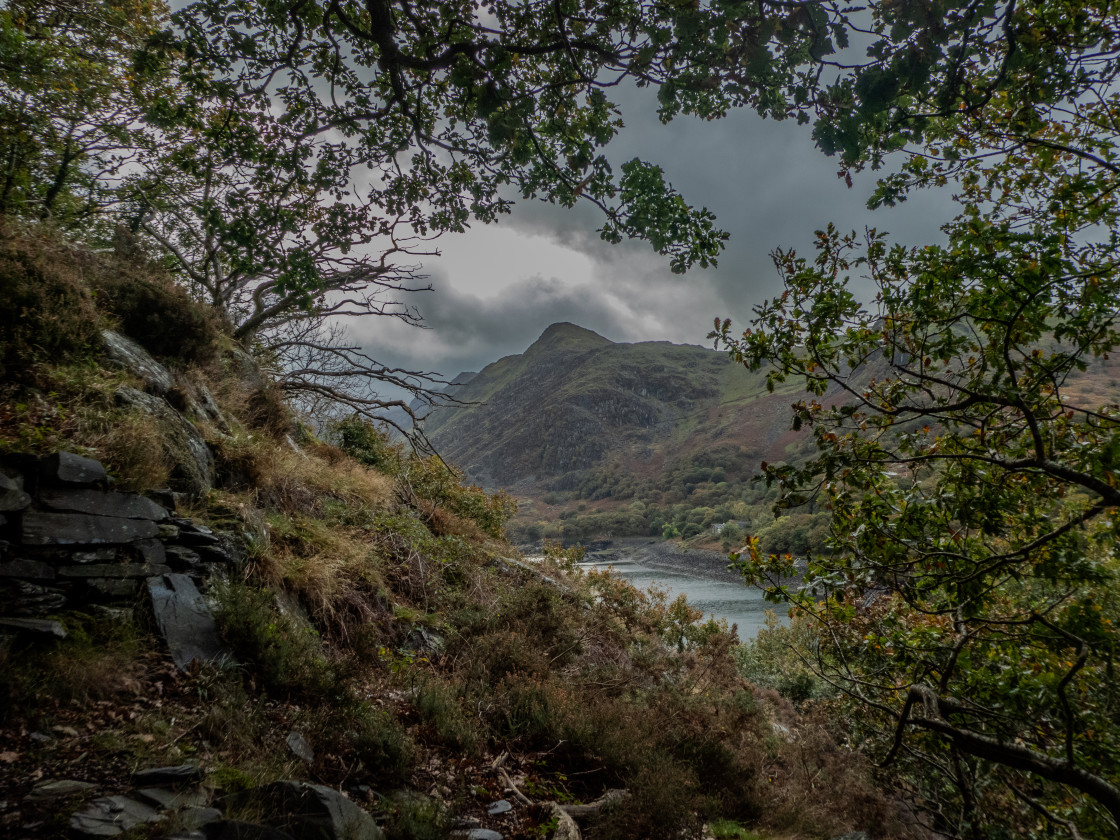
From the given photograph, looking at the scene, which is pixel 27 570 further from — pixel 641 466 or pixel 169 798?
pixel 641 466

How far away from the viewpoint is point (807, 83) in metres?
3.20

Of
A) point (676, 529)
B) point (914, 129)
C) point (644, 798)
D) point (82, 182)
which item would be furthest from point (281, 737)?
point (676, 529)

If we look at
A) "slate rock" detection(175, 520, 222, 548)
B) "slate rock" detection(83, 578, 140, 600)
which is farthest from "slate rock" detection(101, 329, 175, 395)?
"slate rock" detection(83, 578, 140, 600)

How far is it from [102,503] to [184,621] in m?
1.15

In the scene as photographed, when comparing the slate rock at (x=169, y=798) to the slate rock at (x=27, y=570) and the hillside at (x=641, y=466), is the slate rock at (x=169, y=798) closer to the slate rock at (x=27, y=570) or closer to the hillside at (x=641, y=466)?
the slate rock at (x=27, y=570)

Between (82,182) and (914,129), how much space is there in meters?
11.3

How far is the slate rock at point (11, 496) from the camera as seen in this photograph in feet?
11.1

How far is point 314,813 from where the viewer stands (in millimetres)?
2527

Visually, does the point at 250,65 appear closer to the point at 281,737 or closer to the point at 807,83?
the point at 807,83

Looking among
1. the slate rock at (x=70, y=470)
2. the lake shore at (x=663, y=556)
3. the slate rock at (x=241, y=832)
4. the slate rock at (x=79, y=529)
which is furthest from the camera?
the lake shore at (x=663, y=556)

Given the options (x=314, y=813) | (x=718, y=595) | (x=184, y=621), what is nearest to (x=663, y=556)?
(x=718, y=595)

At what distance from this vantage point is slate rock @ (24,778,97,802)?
7.57 feet

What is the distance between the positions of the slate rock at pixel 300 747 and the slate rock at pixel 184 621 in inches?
38.4

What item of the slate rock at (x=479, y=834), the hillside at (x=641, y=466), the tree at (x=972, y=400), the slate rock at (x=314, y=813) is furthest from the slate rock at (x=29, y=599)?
the hillside at (x=641, y=466)
